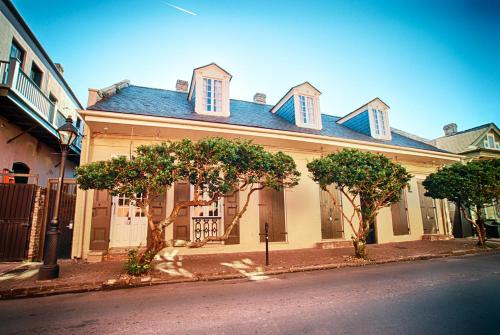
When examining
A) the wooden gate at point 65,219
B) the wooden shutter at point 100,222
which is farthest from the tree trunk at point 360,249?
the wooden gate at point 65,219

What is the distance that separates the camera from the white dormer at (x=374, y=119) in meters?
12.5

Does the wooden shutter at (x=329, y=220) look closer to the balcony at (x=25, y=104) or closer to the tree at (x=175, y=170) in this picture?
the tree at (x=175, y=170)

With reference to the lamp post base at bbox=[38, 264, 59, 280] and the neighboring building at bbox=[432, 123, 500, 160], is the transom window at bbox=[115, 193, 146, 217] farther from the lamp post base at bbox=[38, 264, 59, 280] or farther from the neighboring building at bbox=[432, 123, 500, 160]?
the neighboring building at bbox=[432, 123, 500, 160]

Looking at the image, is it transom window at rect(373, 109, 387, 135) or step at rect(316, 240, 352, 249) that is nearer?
step at rect(316, 240, 352, 249)

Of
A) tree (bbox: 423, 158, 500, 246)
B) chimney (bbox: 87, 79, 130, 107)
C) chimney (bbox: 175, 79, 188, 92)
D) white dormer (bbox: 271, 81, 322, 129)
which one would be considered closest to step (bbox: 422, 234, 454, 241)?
tree (bbox: 423, 158, 500, 246)

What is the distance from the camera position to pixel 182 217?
8.23 m

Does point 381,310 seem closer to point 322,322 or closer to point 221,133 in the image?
point 322,322

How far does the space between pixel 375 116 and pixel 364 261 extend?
342 inches

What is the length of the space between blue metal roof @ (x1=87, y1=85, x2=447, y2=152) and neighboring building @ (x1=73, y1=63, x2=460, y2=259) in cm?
5

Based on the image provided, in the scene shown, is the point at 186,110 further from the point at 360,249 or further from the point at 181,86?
the point at 360,249

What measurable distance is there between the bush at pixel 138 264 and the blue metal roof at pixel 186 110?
4570mm

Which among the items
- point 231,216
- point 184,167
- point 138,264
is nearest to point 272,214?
point 231,216

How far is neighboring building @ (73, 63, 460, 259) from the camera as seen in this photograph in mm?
7684

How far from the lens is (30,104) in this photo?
7.79m
